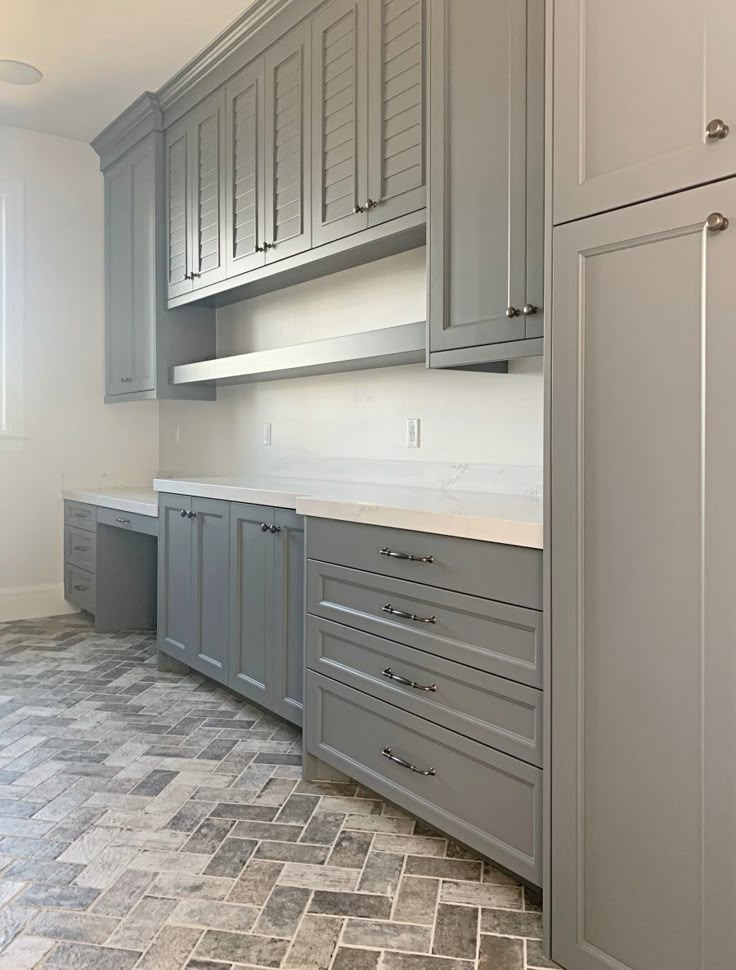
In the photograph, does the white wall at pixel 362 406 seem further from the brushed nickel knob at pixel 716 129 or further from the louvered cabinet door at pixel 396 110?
the brushed nickel knob at pixel 716 129

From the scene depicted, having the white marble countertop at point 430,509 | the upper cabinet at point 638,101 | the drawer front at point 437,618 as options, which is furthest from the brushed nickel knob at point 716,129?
the drawer front at point 437,618

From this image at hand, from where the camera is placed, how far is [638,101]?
4.58ft

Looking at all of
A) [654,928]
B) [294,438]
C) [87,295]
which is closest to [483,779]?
[654,928]

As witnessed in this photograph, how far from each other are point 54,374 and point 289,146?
8.10 ft

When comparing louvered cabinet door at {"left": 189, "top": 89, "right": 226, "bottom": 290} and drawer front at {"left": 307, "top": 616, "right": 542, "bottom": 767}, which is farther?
louvered cabinet door at {"left": 189, "top": 89, "right": 226, "bottom": 290}

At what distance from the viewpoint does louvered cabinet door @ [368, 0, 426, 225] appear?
7.80 feet

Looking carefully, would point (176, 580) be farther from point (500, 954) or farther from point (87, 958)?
point (500, 954)

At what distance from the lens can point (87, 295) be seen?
15.9 ft

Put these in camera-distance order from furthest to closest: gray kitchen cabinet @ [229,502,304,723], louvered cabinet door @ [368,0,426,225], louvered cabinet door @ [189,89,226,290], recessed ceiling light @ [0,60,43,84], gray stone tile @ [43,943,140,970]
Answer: recessed ceiling light @ [0,60,43,84] → louvered cabinet door @ [189,89,226,290] → gray kitchen cabinet @ [229,502,304,723] → louvered cabinet door @ [368,0,426,225] → gray stone tile @ [43,943,140,970]

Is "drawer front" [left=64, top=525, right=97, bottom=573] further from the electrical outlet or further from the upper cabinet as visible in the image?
the upper cabinet

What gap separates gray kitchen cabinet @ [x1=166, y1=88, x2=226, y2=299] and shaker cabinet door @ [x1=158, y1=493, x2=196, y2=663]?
1139 mm

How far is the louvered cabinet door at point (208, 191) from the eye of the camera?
3557 millimetres

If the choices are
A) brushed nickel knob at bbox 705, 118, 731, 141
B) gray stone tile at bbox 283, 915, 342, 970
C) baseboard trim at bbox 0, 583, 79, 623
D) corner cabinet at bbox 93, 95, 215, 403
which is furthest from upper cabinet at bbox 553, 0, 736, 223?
baseboard trim at bbox 0, 583, 79, 623

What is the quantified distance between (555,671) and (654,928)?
49 centimetres
